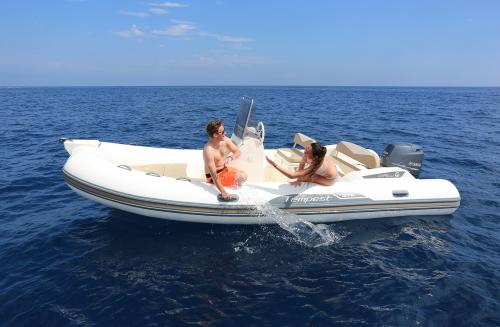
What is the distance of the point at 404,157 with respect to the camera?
7129 mm

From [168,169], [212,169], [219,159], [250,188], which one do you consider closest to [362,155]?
[250,188]

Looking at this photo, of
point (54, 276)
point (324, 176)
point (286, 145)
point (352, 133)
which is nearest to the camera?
point (54, 276)

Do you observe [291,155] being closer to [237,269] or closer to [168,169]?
[168,169]

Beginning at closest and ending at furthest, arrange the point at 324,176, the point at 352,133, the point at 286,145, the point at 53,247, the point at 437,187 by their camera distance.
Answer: the point at 53,247 < the point at 324,176 < the point at 437,187 < the point at 286,145 < the point at 352,133

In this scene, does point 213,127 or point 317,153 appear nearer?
point 213,127

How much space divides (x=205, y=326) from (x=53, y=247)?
3.23m

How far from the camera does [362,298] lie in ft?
14.5

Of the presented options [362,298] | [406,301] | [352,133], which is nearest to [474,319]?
[406,301]

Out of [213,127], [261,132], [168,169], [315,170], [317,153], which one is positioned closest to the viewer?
[213,127]

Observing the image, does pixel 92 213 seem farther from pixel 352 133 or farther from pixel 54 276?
pixel 352 133

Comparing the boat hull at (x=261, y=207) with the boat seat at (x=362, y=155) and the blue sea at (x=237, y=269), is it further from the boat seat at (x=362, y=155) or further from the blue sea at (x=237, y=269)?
the boat seat at (x=362, y=155)

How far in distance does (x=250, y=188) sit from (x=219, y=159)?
760 mm

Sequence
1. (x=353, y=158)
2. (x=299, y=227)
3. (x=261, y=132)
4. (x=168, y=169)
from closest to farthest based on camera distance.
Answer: (x=299, y=227) < (x=261, y=132) < (x=168, y=169) < (x=353, y=158)

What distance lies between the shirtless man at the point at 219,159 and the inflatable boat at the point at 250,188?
17 centimetres
